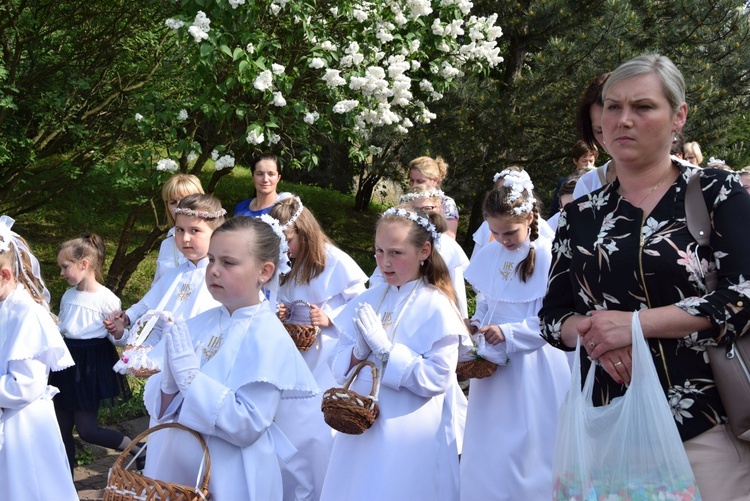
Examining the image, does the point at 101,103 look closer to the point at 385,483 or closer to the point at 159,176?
the point at 159,176

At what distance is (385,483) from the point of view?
13.9 ft

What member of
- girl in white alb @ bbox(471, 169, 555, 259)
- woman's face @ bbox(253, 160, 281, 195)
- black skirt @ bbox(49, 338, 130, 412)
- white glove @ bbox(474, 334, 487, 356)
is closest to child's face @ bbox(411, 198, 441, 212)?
girl in white alb @ bbox(471, 169, 555, 259)

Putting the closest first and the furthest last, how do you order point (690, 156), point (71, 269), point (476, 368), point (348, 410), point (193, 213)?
point (348, 410)
point (476, 368)
point (193, 213)
point (71, 269)
point (690, 156)

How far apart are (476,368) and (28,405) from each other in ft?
7.90

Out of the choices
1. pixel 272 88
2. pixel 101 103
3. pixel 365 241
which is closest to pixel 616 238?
pixel 272 88

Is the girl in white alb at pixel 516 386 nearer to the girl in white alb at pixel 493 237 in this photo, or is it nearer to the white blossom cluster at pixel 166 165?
the girl in white alb at pixel 493 237

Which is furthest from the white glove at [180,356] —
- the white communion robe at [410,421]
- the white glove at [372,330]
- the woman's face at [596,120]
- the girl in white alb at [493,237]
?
the girl in white alb at [493,237]

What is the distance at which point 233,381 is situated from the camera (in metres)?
3.49

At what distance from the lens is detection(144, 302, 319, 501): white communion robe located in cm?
332

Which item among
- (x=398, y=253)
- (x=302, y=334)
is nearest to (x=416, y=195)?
(x=302, y=334)

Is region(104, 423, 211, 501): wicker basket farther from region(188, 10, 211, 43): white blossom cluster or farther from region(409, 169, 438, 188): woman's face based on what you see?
region(409, 169, 438, 188): woman's face

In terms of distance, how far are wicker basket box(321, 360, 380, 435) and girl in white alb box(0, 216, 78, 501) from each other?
1.58 metres

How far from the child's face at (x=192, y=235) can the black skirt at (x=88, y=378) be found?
1.16m

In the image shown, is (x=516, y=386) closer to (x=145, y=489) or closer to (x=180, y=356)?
(x=180, y=356)
